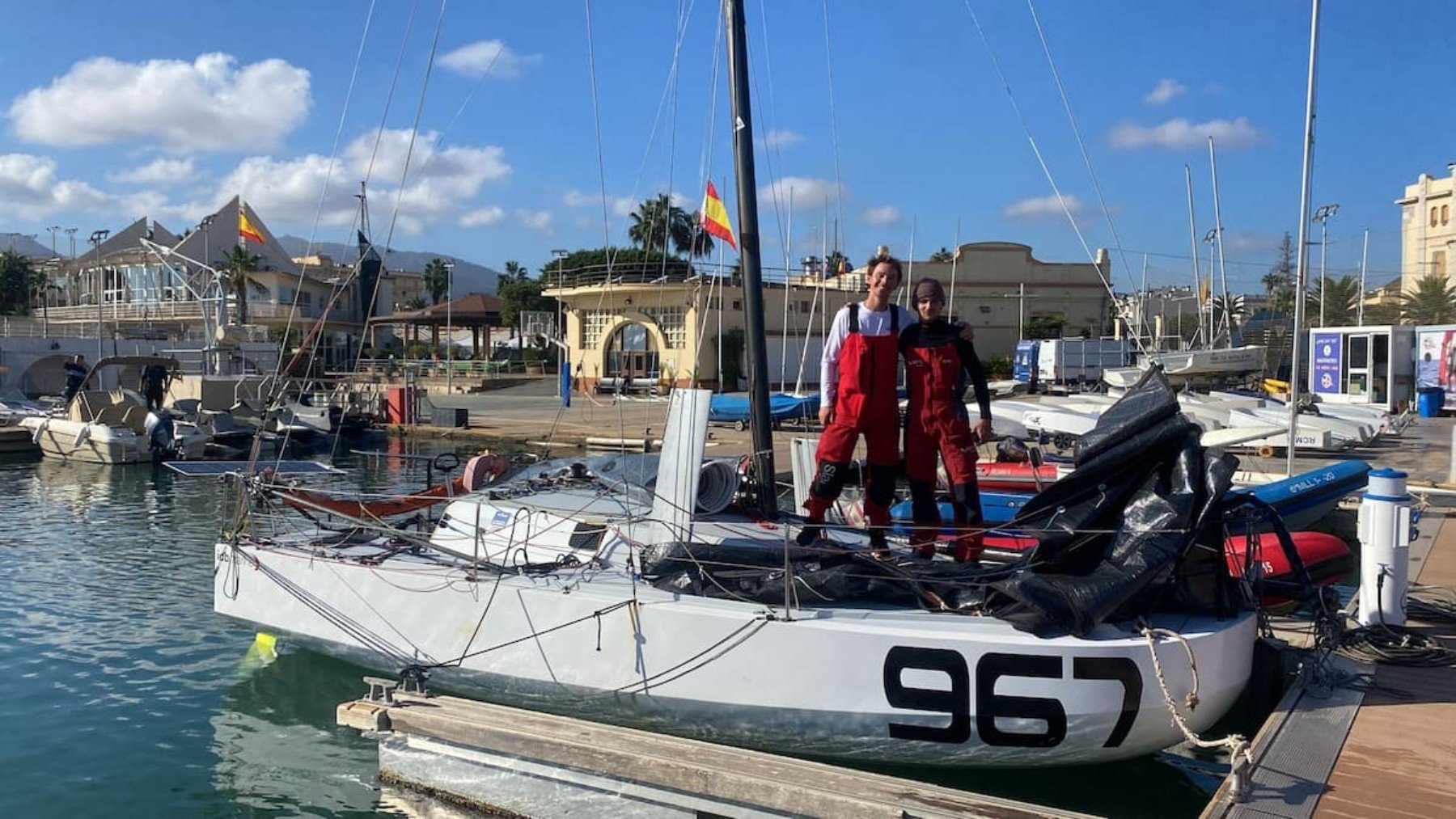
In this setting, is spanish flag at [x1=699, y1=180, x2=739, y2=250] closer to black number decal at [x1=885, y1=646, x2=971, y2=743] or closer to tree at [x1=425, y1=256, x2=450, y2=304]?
black number decal at [x1=885, y1=646, x2=971, y2=743]

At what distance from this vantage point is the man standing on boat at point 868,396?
661 cm

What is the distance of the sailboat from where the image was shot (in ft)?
17.2

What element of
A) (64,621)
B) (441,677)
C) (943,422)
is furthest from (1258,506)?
(64,621)

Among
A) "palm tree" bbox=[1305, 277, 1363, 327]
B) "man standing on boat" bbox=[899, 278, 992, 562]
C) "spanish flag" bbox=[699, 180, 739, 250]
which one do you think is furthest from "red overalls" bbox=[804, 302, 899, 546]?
"palm tree" bbox=[1305, 277, 1363, 327]

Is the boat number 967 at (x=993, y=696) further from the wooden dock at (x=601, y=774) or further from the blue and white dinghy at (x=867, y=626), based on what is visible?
the wooden dock at (x=601, y=774)

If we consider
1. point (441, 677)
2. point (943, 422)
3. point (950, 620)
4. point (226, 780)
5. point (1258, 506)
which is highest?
point (943, 422)

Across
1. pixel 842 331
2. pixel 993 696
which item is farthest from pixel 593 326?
pixel 993 696

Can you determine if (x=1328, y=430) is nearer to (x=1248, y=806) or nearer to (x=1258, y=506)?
(x=1258, y=506)

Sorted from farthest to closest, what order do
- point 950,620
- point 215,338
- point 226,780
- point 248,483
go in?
point 215,338 < point 248,483 < point 226,780 < point 950,620

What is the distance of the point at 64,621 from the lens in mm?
10539

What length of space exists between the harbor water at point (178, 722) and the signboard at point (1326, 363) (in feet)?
95.5

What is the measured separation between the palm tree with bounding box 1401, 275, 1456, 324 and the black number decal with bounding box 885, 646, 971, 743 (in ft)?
157

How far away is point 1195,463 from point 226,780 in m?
6.41

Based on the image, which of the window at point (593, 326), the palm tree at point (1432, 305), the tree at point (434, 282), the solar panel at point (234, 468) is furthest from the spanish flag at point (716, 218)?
the tree at point (434, 282)
